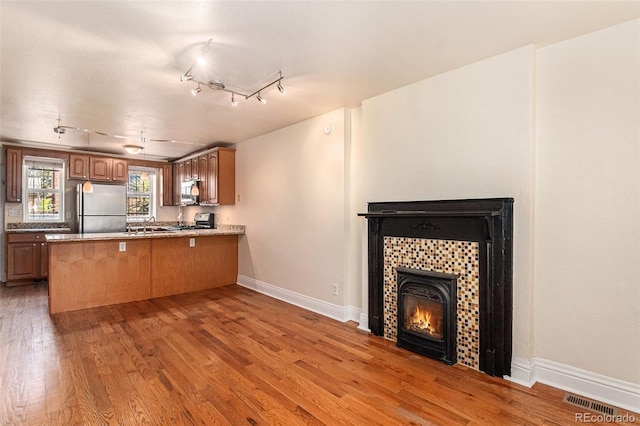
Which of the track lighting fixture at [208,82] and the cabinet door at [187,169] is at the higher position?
Answer: the track lighting fixture at [208,82]

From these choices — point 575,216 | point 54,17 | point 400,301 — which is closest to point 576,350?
point 575,216

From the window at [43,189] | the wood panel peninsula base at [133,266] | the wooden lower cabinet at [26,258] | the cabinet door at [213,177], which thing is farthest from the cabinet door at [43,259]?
the cabinet door at [213,177]

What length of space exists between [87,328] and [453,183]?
4052mm

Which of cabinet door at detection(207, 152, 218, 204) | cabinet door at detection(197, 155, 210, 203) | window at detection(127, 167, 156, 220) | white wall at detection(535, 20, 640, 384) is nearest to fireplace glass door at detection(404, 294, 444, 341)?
white wall at detection(535, 20, 640, 384)

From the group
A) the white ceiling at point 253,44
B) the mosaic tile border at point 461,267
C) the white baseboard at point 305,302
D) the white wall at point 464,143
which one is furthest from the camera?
the white baseboard at point 305,302

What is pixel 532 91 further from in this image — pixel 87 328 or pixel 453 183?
pixel 87 328

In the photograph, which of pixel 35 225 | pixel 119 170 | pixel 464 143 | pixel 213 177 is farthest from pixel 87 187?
pixel 464 143

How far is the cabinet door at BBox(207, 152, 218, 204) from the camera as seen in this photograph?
562 centimetres

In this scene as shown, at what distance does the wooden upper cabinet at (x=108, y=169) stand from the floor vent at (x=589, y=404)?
7.54 metres

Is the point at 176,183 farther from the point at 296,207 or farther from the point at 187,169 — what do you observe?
the point at 296,207

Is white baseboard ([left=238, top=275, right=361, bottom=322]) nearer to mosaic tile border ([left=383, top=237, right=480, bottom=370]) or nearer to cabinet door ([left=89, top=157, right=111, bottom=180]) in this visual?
mosaic tile border ([left=383, top=237, right=480, bottom=370])

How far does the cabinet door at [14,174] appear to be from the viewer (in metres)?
5.54

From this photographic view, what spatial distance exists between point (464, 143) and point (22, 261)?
23.1ft

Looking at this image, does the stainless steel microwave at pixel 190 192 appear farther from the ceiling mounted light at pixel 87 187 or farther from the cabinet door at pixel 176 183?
the ceiling mounted light at pixel 87 187
